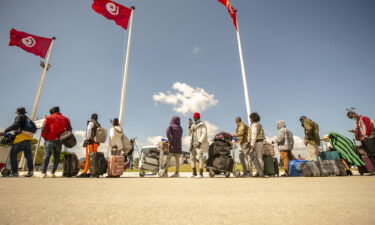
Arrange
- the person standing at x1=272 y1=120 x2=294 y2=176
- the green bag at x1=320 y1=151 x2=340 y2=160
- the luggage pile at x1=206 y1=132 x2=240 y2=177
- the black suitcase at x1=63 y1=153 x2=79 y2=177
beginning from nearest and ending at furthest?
the luggage pile at x1=206 y1=132 x2=240 y2=177 < the black suitcase at x1=63 y1=153 x2=79 y2=177 < the green bag at x1=320 y1=151 x2=340 y2=160 < the person standing at x1=272 y1=120 x2=294 y2=176

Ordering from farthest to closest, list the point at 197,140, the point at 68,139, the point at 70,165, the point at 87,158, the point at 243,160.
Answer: the point at 243,160 → the point at 197,140 → the point at 70,165 → the point at 87,158 → the point at 68,139

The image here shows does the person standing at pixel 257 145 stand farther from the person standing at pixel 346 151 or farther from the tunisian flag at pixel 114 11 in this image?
the tunisian flag at pixel 114 11

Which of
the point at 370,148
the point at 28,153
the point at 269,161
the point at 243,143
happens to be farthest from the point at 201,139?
the point at 28,153

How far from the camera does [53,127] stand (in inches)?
235

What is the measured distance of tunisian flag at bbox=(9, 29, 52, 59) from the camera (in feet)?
44.6

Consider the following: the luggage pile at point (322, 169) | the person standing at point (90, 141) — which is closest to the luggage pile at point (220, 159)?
the luggage pile at point (322, 169)

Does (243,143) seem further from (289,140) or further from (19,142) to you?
(19,142)

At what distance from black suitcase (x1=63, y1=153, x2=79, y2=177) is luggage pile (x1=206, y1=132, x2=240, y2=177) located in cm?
469

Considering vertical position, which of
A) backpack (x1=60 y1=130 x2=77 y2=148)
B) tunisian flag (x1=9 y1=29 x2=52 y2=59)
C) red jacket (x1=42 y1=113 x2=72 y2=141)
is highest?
tunisian flag (x1=9 y1=29 x2=52 y2=59)

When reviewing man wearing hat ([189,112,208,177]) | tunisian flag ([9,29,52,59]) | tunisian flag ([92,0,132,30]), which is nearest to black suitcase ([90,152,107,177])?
man wearing hat ([189,112,208,177])

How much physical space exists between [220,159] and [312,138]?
3617 millimetres

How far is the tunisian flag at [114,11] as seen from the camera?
12.1 meters

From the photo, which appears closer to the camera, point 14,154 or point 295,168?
point 14,154

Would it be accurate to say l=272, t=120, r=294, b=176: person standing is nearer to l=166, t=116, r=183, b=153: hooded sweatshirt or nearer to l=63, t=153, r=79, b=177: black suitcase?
l=166, t=116, r=183, b=153: hooded sweatshirt
